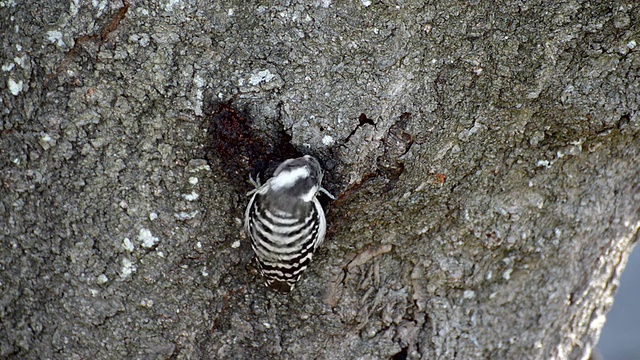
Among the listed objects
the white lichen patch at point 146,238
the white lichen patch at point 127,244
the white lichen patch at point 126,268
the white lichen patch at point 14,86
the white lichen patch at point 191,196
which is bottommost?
the white lichen patch at point 126,268

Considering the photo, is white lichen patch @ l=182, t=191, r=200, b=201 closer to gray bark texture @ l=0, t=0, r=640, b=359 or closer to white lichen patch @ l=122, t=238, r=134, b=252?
gray bark texture @ l=0, t=0, r=640, b=359

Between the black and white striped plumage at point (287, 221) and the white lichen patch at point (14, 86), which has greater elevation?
the white lichen patch at point (14, 86)

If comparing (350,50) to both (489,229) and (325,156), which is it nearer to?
(325,156)

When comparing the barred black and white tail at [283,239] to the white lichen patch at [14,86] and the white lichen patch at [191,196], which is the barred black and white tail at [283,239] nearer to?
the white lichen patch at [191,196]

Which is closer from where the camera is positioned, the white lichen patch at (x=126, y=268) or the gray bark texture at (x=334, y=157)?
the gray bark texture at (x=334, y=157)

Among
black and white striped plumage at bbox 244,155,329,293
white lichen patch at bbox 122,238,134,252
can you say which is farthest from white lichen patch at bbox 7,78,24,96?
black and white striped plumage at bbox 244,155,329,293

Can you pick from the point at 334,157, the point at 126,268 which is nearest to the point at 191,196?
the point at 126,268

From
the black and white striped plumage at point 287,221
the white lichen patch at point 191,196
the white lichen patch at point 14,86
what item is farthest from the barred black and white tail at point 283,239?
the white lichen patch at point 14,86
